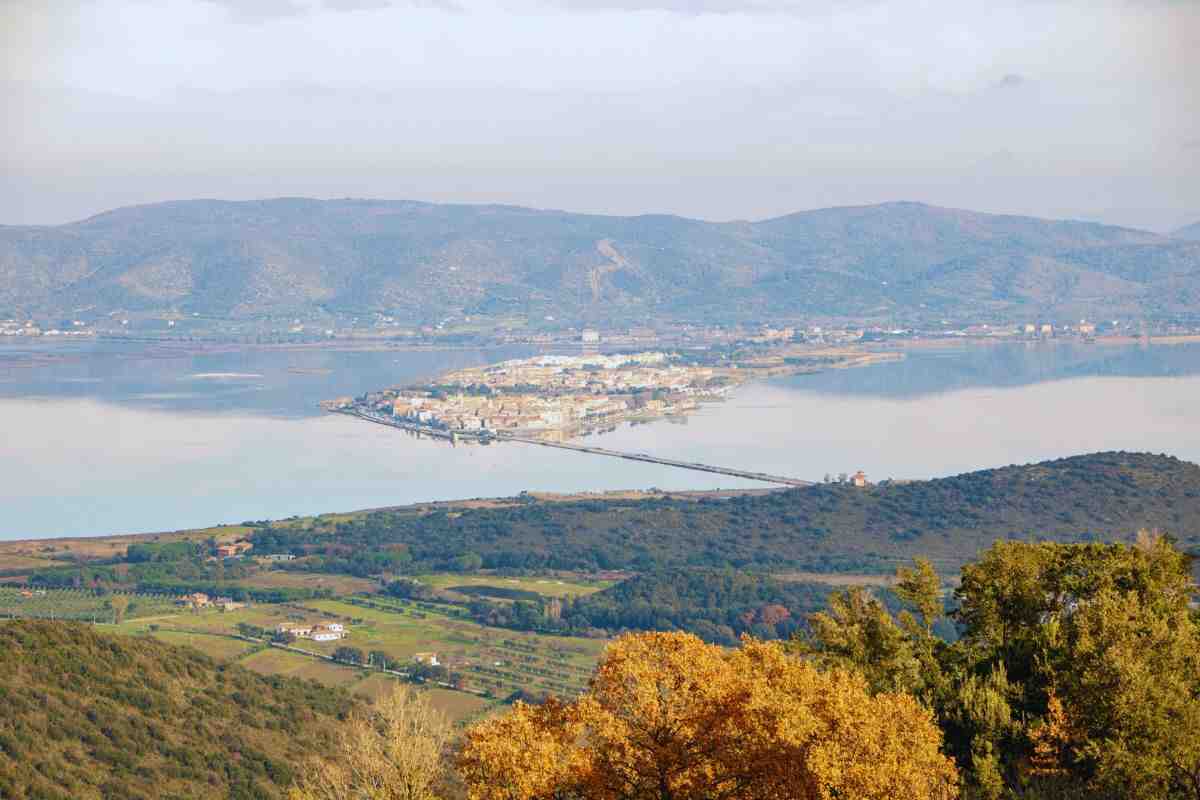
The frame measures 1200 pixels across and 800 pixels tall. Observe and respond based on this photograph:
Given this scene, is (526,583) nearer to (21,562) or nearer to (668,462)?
(21,562)

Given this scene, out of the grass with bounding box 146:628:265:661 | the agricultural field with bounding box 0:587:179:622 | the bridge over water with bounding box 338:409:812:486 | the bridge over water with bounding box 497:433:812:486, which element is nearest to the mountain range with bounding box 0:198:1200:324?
the bridge over water with bounding box 338:409:812:486

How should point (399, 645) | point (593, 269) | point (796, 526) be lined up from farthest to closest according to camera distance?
1. point (593, 269)
2. point (796, 526)
3. point (399, 645)

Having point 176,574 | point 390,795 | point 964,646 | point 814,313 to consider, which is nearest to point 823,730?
point 390,795

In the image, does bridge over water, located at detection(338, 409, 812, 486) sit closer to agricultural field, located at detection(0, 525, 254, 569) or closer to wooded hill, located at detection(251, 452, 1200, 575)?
wooded hill, located at detection(251, 452, 1200, 575)

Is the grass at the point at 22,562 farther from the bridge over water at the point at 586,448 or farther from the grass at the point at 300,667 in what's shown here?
the bridge over water at the point at 586,448

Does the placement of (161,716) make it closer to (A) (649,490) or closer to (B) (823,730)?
(B) (823,730)

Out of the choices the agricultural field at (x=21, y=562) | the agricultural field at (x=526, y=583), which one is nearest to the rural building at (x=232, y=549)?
the agricultural field at (x=21, y=562)

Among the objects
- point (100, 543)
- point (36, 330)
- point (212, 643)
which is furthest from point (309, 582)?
point (36, 330)
